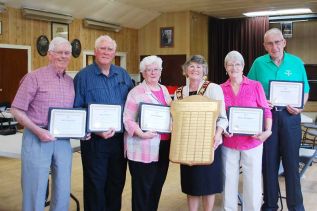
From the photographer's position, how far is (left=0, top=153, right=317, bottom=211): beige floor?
12.2 ft

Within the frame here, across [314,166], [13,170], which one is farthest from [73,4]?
[314,166]

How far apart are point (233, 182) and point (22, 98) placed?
1625 mm

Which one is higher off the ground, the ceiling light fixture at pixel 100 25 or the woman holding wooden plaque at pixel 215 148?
the ceiling light fixture at pixel 100 25

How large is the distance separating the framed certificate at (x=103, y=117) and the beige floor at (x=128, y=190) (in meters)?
1.31

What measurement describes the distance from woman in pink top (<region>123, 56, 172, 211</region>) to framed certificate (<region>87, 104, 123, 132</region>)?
6cm

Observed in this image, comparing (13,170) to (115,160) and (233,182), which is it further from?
(233,182)

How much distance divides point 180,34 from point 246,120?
839cm

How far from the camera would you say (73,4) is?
28.6 feet

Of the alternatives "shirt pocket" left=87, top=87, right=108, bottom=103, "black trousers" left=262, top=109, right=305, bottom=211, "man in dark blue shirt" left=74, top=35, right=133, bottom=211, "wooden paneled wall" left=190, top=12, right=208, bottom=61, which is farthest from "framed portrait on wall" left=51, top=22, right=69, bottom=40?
"black trousers" left=262, top=109, right=305, bottom=211

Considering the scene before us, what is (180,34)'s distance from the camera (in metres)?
10.8

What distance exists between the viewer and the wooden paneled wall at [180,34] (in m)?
10.7

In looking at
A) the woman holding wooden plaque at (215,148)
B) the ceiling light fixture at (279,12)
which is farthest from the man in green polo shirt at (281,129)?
the ceiling light fixture at (279,12)

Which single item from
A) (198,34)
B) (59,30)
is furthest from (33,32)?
(198,34)

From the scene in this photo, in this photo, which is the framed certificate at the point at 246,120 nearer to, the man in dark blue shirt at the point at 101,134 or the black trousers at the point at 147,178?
the black trousers at the point at 147,178
